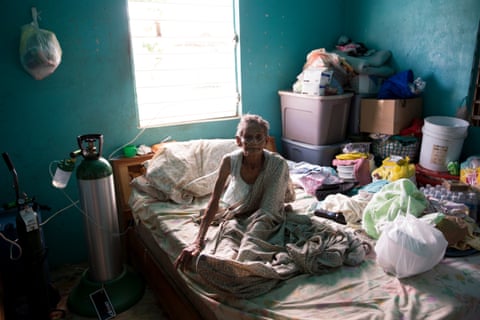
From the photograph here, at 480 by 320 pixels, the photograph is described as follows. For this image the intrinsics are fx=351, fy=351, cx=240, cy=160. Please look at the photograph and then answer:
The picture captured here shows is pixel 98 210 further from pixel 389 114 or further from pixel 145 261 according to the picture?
pixel 389 114

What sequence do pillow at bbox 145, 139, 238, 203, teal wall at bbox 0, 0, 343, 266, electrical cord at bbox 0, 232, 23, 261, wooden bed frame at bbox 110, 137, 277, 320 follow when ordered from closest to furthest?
1. wooden bed frame at bbox 110, 137, 277, 320
2. electrical cord at bbox 0, 232, 23, 261
3. teal wall at bbox 0, 0, 343, 266
4. pillow at bbox 145, 139, 238, 203

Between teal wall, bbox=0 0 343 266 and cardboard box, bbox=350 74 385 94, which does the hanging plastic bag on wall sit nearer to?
teal wall, bbox=0 0 343 266

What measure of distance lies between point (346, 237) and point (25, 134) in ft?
6.81

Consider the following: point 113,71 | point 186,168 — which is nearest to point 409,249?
point 186,168

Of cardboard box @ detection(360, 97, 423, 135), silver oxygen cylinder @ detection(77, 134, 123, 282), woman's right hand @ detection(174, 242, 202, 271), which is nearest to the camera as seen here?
woman's right hand @ detection(174, 242, 202, 271)

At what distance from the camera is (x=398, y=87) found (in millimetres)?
2727

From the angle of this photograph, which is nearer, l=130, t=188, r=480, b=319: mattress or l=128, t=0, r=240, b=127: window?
l=130, t=188, r=480, b=319: mattress

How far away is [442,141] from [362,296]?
1.60 meters

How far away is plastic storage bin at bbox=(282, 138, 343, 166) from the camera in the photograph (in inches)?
114

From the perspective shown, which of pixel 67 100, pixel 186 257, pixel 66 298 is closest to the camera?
pixel 186 257

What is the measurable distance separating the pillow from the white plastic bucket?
140cm

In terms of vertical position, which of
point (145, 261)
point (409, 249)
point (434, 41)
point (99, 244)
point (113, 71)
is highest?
point (434, 41)

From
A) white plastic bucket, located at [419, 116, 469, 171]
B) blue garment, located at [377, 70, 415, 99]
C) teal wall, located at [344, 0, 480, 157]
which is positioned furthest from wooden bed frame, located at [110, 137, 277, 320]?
teal wall, located at [344, 0, 480, 157]

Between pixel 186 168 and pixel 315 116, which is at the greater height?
pixel 315 116
